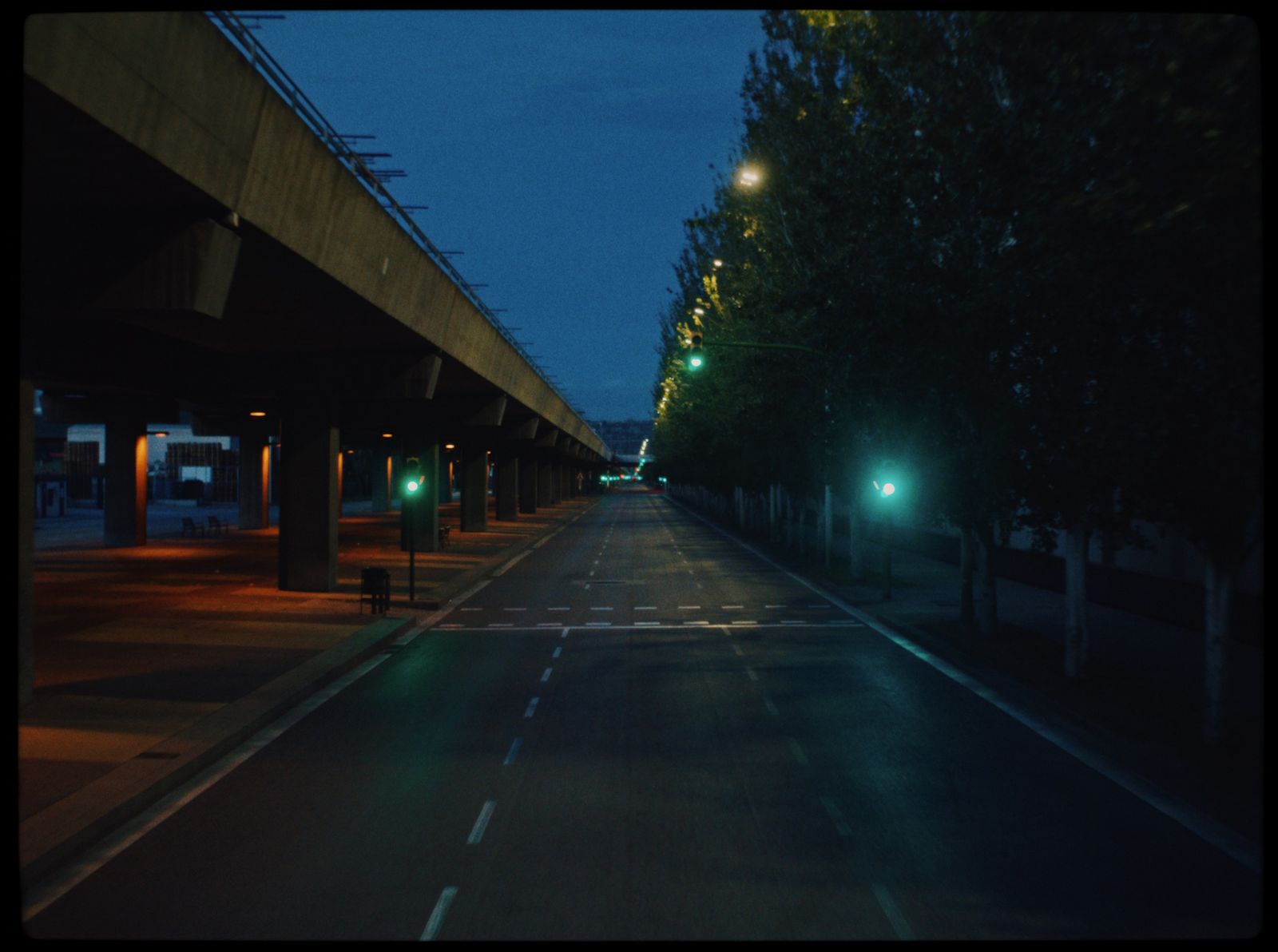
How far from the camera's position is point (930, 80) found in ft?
46.9

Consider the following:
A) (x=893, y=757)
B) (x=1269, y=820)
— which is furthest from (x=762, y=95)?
(x=1269, y=820)

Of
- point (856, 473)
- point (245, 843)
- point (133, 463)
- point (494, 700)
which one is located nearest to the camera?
point (245, 843)

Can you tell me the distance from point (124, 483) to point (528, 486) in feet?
171

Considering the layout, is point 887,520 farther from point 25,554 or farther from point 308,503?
point 25,554

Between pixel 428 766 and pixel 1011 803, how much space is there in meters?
5.73

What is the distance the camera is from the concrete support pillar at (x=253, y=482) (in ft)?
206

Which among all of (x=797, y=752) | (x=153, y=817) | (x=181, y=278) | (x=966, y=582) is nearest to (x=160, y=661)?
(x=181, y=278)

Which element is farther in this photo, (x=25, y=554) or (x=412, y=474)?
(x=412, y=474)

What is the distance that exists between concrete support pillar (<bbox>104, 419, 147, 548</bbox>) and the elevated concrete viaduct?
27.3 ft

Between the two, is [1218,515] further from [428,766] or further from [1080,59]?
[428,766]

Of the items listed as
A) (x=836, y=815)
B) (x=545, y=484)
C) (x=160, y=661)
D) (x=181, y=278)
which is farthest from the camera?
(x=545, y=484)

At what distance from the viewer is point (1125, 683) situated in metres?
16.2

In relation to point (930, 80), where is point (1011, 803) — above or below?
below

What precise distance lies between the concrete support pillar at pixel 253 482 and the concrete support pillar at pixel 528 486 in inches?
1352
